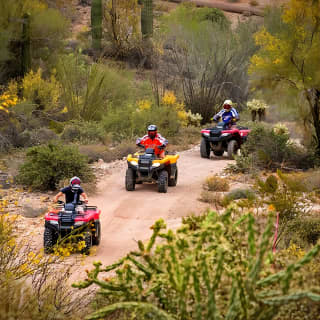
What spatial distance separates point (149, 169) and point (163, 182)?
0.39 metres

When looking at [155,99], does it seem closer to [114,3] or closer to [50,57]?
[50,57]

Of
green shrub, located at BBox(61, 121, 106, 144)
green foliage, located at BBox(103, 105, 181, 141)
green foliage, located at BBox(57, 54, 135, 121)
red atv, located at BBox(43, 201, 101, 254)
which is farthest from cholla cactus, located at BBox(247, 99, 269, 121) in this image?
red atv, located at BBox(43, 201, 101, 254)

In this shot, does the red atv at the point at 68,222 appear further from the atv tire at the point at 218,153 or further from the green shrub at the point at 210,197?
the atv tire at the point at 218,153

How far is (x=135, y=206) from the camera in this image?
38.0 feet

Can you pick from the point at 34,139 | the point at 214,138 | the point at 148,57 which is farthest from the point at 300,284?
the point at 148,57

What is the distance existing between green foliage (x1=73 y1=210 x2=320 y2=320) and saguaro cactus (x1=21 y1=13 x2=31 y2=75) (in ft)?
63.1

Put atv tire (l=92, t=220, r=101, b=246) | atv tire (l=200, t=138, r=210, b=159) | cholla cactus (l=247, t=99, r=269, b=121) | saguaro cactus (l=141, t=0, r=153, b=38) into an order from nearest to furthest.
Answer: atv tire (l=92, t=220, r=101, b=246)
atv tire (l=200, t=138, r=210, b=159)
cholla cactus (l=247, t=99, r=269, b=121)
saguaro cactus (l=141, t=0, r=153, b=38)

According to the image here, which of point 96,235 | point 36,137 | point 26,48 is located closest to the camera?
point 96,235

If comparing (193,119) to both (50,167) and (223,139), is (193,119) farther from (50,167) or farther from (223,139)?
(50,167)

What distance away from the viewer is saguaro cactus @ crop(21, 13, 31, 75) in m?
22.4

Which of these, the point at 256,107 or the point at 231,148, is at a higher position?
the point at 231,148

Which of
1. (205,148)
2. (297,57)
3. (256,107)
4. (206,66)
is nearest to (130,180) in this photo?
(205,148)

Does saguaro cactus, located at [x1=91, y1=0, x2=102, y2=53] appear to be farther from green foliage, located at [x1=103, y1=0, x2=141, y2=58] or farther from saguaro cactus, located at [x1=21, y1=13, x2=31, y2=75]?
saguaro cactus, located at [x1=21, y1=13, x2=31, y2=75]

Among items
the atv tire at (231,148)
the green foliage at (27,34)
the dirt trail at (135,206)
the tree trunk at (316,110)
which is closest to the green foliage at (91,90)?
the green foliage at (27,34)
